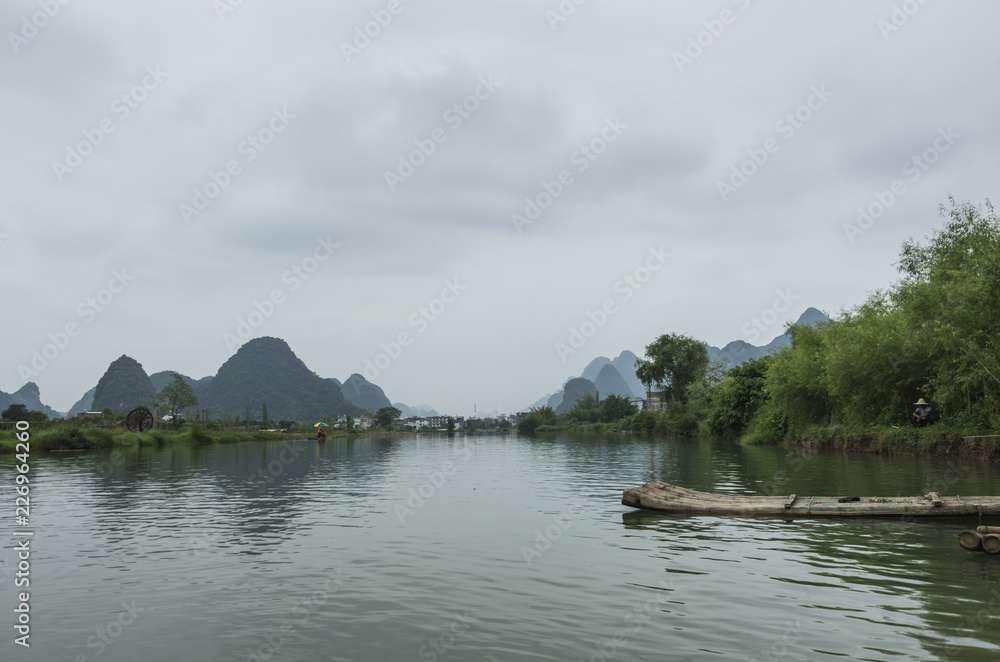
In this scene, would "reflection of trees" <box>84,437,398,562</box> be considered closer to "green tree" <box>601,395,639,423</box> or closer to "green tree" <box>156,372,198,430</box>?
"green tree" <box>156,372,198,430</box>

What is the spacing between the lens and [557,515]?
20031 millimetres

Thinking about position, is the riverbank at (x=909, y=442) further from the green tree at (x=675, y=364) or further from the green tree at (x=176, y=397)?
the green tree at (x=176, y=397)

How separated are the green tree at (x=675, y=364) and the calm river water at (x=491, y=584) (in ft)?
233

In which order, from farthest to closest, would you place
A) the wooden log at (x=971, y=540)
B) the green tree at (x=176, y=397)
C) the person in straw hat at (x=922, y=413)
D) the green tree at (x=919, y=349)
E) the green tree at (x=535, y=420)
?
the green tree at (x=535, y=420) < the green tree at (x=176, y=397) < the person in straw hat at (x=922, y=413) < the green tree at (x=919, y=349) < the wooden log at (x=971, y=540)

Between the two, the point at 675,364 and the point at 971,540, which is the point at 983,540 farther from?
the point at 675,364

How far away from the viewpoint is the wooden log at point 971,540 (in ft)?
42.3

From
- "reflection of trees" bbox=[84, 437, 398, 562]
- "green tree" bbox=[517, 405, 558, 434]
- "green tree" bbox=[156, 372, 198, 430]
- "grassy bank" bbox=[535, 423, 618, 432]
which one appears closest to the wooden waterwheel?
"green tree" bbox=[156, 372, 198, 430]

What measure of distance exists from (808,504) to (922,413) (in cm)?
2576

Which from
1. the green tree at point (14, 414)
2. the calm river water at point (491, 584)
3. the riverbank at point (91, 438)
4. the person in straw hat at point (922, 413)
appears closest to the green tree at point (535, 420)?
the riverbank at point (91, 438)

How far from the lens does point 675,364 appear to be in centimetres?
9438

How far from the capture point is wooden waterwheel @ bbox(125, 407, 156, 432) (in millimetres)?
76562

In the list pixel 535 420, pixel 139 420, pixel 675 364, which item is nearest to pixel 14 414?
pixel 139 420

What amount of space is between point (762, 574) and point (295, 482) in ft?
85.7

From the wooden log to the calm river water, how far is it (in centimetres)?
21
